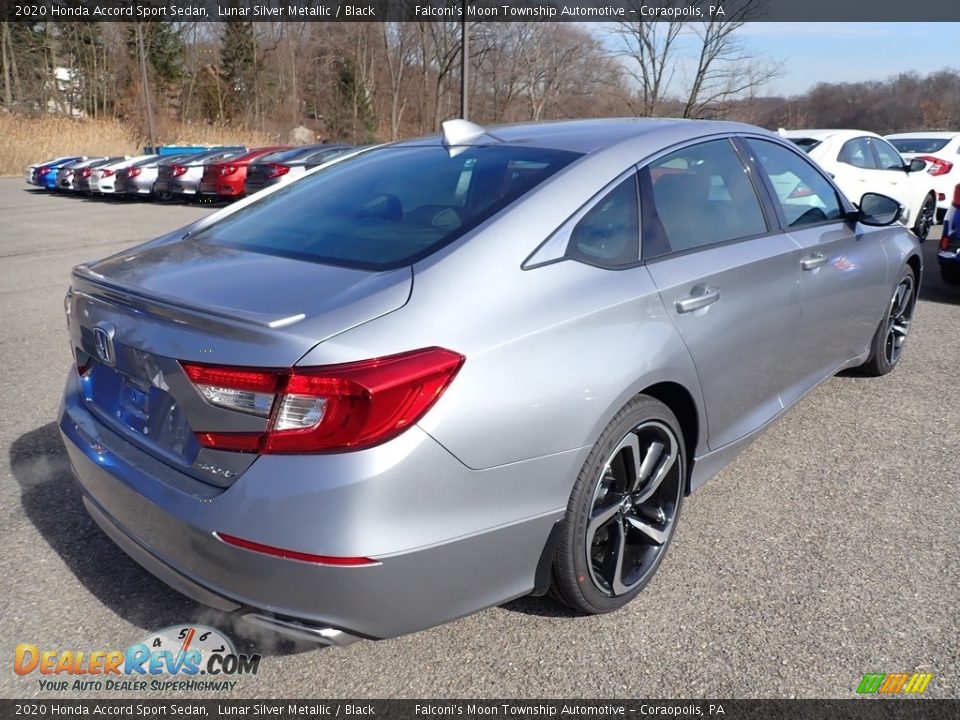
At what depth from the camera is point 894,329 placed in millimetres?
4910

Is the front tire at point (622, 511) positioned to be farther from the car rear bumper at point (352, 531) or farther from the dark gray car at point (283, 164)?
the dark gray car at point (283, 164)

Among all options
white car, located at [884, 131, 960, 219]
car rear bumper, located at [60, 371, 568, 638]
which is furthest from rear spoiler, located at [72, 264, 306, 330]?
white car, located at [884, 131, 960, 219]

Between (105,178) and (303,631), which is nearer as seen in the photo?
(303,631)

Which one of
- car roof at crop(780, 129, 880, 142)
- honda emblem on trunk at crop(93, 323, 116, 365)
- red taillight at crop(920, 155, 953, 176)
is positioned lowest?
red taillight at crop(920, 155, 953, 176)

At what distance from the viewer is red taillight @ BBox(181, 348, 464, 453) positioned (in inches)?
70.6

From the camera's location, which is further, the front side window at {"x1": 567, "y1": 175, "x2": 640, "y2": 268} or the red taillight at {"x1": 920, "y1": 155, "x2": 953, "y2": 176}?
the red taillight at {"x1": 920, "y1": 155, "x2": 953, "y2": 176}

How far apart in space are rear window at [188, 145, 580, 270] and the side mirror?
88.4 inches

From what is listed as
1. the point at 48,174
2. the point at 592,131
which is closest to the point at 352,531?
the point at 592,131

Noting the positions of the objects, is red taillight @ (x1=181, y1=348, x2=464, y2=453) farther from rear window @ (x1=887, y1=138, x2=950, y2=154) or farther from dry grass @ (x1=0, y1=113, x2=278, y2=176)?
dry grass @ (x1=0, y1=113, x2=278, y2=176)

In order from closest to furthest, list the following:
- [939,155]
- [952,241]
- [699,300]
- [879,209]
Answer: [699,300]
[879,209]
[952,241]
[939,155]

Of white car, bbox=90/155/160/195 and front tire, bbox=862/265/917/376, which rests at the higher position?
front tire, bbox=862/265/917/376

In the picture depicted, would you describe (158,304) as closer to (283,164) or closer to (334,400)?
(334,400)

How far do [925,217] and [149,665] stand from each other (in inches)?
443

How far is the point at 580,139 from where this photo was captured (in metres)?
2.84
